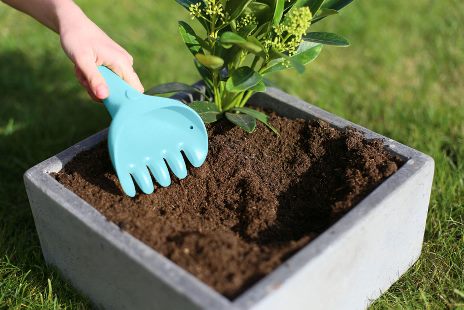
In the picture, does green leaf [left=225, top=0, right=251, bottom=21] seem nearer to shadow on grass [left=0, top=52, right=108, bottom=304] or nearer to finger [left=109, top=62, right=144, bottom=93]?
finger [left=109, top=62, right=144, bottom=93]

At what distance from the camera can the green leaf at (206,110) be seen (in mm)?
2078

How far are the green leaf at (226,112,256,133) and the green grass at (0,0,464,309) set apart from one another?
0.68 meters

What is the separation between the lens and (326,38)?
6.45 feet

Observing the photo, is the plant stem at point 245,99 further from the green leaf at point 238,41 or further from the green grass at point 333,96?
the green grass at point 333,96

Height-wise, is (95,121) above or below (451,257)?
below

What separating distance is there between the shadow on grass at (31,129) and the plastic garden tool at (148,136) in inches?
17.9

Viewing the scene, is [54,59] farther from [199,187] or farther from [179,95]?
[199,187]

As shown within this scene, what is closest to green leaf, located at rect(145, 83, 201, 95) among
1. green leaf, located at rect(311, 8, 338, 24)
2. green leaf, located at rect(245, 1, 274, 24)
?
green leaf, located at rect(245, 1, 274, 24)

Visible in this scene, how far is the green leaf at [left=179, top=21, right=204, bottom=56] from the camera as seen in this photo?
6.70 feet

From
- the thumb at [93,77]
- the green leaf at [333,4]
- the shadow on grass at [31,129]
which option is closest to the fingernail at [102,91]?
the thumb at [93,77]

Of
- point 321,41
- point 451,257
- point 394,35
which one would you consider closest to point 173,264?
point 321,41

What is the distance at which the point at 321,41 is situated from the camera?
1.96 meters

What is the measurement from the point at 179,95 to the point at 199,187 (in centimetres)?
47

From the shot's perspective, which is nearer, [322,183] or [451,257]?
[322,183]
